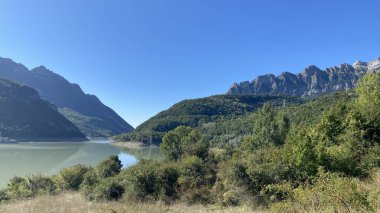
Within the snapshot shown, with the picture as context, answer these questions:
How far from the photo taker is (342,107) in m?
27.3

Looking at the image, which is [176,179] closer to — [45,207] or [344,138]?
[45,207]

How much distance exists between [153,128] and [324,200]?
171 metres

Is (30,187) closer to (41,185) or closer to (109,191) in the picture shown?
(41,185)

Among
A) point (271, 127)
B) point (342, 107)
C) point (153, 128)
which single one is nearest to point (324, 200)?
point (342, 107)

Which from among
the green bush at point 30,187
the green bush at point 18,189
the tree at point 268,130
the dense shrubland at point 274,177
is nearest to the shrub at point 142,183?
the dense shrubland at point 274,177

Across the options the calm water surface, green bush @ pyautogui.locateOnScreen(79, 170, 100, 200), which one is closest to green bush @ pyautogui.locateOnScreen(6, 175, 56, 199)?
green bush @ pyautogui.locateOnScreen(79, 170, 100, 200)

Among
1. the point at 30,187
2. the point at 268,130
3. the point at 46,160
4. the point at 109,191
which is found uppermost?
the point at 268,130

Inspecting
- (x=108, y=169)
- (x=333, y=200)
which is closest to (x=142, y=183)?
(x=108, y=169)

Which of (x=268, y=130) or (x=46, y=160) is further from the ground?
(x=268, y=130)

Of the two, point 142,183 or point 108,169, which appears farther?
point 108,169

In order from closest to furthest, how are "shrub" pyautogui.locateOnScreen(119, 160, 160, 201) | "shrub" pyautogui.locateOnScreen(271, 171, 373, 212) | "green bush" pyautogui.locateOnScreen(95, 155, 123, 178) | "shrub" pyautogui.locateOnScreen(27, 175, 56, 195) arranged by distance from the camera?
"shrub" pyautogui.locateOnScreen(271, 171, 373, 212), "shrub" pyautogui.locateOnScreen(119, 160, 160, 201), "shrub" pyautogui.locateOnScreen(27, 175, 56, 195), "green bush" pyautogui.locateOnScreen(95, 155, 123, 178)

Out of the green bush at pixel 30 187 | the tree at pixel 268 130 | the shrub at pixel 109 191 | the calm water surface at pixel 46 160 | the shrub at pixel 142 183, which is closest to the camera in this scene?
the shrub at pixel 142 183

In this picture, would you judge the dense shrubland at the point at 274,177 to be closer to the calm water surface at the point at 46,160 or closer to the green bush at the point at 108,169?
the green bush at the point at 108,169

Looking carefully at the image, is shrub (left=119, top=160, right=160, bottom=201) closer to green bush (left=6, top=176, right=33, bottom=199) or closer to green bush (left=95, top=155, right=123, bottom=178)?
green bush (left=95, top=155, right=123, bottom=178)
